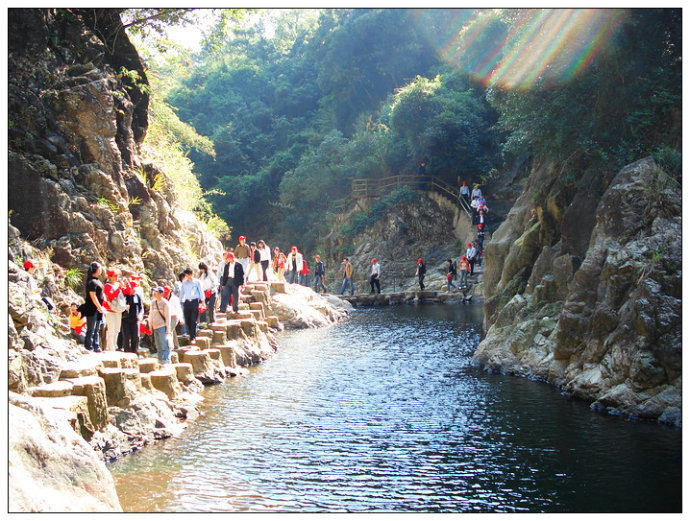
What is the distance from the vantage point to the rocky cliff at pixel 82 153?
14.8 meters

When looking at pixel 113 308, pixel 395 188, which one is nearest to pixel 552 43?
pixel 113 308

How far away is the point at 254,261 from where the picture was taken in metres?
23.2

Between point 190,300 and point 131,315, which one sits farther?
point 190,300

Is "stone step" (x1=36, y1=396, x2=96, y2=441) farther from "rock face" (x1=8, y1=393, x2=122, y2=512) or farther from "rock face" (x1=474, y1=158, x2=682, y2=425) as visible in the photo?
"rock face" (x1=474, y1=158, x2=682, y2=425)

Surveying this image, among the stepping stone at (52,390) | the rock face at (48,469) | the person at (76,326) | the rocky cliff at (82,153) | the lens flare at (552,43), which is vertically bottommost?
the rock face at (48,469)

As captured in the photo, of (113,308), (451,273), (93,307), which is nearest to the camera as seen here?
(93,307)

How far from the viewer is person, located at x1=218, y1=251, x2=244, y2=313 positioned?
719 inches

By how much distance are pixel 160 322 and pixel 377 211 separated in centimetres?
2827

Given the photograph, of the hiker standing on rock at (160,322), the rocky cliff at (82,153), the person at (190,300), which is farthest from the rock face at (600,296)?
the rocky cliff at (82,153)

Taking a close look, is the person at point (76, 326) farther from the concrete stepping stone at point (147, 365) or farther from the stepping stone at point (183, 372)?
the stepping stone at point (183, 372)

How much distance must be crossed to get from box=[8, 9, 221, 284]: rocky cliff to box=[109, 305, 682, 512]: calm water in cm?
467

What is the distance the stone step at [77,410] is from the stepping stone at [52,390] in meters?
0.09

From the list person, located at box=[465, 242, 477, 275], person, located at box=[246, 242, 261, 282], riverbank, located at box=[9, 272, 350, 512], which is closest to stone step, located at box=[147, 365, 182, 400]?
riverbank, located at box=[9, 272, 350, 512]

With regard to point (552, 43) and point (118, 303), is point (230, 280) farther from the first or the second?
point (552, 43)
